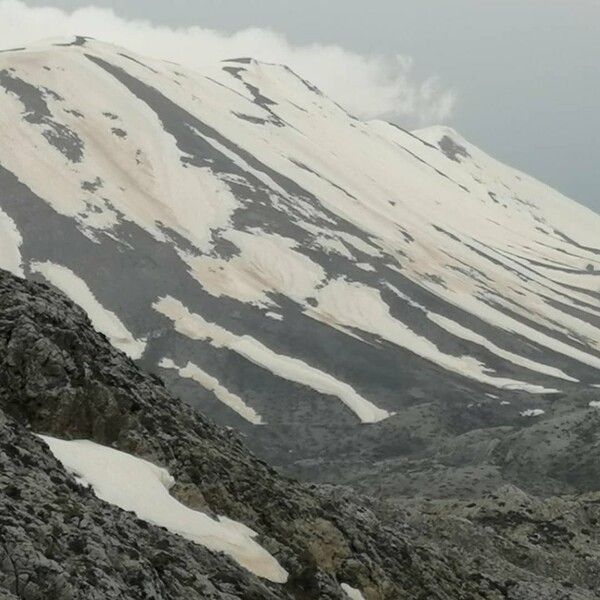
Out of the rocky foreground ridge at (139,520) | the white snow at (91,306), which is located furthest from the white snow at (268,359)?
the rocky foreground ridge at (139,520)

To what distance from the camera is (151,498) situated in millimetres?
19656

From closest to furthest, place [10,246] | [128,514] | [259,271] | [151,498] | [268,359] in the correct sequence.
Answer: [128,514], [151,498], [268,359], [10,246], [259,271]

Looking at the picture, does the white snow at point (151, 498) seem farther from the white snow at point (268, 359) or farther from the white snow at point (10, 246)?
the white snow at point (10, 246)

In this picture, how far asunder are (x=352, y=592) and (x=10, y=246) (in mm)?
104889

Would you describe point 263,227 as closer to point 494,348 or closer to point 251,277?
point 251,277

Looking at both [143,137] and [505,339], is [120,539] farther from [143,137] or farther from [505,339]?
[143,137]

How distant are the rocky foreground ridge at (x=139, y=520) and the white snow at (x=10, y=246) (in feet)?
286

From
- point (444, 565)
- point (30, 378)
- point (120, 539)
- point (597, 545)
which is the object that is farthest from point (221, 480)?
point (597, 545)

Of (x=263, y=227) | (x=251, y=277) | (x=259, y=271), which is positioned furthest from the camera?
(x=263, y=227)

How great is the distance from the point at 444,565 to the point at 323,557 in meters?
8.02

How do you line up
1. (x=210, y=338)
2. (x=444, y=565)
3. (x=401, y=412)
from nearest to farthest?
(x=444, y=565) < (x=401, y=412) < (x=210, y=338)

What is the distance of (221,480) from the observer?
23.5 m

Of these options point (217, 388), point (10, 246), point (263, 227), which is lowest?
point (10, 246)

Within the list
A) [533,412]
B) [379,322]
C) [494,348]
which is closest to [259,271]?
[379,322]
